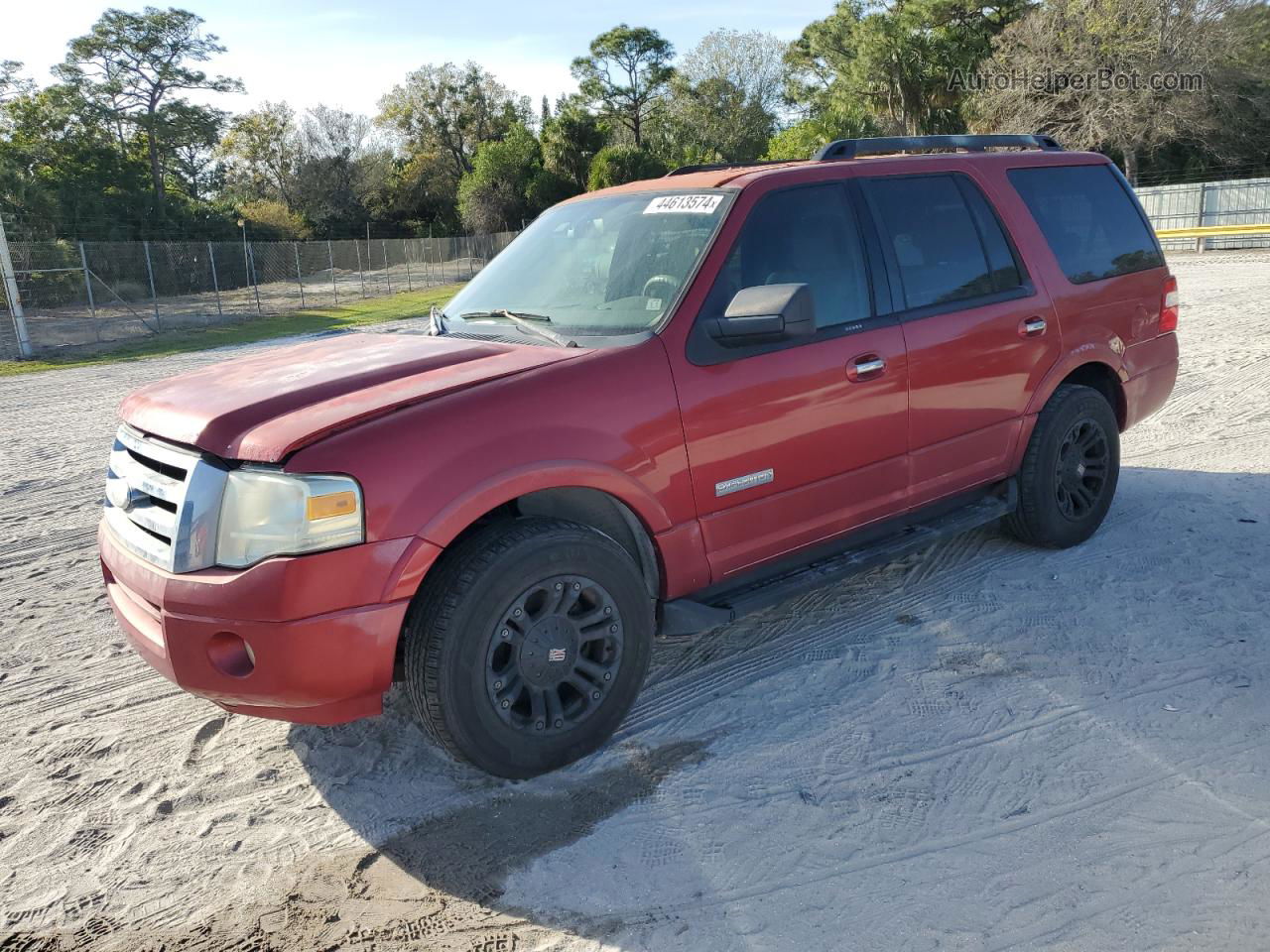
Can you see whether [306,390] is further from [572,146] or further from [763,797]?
[572,146]

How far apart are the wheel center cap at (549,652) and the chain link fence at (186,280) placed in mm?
22054

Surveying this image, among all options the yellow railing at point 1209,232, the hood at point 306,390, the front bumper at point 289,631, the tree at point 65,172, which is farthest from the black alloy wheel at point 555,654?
the tree at point 65,172

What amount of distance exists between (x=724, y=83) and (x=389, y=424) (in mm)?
71419

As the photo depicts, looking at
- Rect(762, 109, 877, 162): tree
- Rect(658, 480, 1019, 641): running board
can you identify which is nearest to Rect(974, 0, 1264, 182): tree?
Rect(762, 109, 877, 162): tree

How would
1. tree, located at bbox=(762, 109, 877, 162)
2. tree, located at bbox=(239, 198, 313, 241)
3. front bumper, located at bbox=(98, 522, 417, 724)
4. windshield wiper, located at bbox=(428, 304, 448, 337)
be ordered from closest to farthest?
front bumper, located at bbox=(98, 522, 417, 724) < windshield wiper, located at bbox=(428, 304, 448, 337) < tree, located at bbox=(762, 109, 877, 162) < tree, located at bbox=(239, 198, 313, 241)

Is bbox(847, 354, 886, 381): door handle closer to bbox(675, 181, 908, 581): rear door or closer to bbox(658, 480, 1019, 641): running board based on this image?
bbox(675, 181, 908, 581): rear door

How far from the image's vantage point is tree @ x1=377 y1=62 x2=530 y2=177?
67.6 m

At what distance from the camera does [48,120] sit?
45.6 m

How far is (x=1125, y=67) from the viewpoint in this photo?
112 ft

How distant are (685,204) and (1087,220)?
257 centimetres

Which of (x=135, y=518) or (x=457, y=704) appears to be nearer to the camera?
(x=457, y=704)

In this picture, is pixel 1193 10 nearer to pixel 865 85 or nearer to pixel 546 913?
pixel 865 85

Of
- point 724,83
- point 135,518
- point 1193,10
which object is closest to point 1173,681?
point 135,518

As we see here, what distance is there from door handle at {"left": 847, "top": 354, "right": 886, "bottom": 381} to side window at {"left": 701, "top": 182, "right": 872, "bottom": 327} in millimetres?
182
